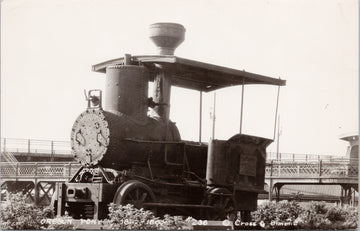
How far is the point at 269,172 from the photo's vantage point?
87.2 ft

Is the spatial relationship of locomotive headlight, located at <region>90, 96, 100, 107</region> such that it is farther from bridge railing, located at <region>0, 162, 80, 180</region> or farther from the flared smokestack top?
bridge railing, located at <region>0, 162, 80, 180</region>

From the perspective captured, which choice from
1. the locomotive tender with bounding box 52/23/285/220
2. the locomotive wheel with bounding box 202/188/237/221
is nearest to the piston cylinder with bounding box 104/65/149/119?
the locomotive tender with bounding box 52/23/285/220

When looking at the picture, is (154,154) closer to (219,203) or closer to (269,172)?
(219,203)

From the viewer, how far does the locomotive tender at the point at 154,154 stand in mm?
11562

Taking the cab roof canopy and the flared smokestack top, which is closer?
the cab roof canopy

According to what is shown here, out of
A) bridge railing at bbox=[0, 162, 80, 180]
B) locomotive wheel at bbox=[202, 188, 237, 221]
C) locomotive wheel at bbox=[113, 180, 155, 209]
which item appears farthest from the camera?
bridge railing at bbox=[0, 162, 80, 180]

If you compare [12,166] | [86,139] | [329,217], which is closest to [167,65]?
[86,139]

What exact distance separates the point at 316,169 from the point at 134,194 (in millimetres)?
15876

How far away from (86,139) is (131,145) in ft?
3.04

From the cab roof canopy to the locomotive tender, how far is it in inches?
0.9

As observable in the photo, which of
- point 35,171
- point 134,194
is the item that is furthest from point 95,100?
point 35,171

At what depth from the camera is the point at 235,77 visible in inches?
534

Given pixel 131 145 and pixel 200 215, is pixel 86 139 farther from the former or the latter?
pixel 200 215

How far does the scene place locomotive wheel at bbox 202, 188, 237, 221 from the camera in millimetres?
12609
